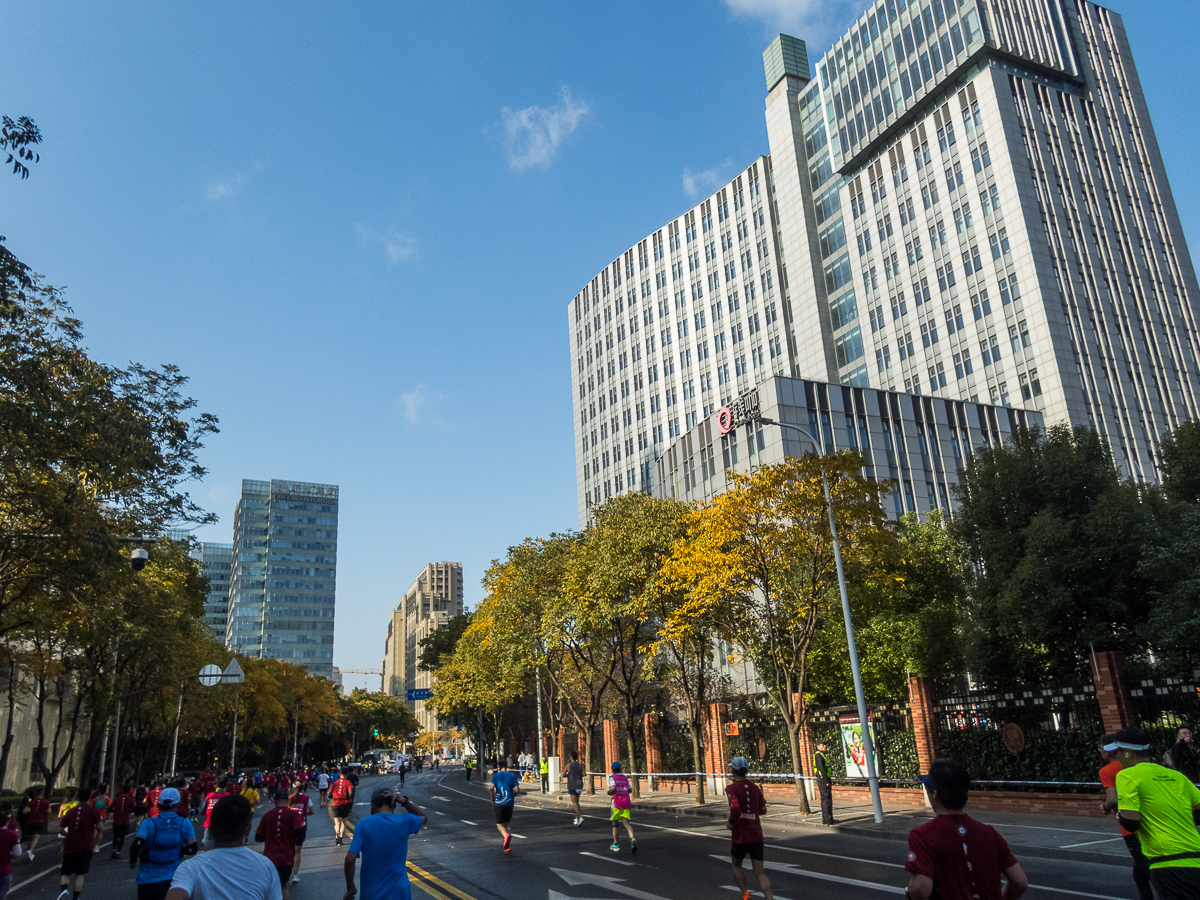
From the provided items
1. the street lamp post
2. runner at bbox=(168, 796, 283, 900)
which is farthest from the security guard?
runner at bbox=(168, 796, 283, 900)

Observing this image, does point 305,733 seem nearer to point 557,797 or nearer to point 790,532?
point 557,797

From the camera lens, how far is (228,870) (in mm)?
4254

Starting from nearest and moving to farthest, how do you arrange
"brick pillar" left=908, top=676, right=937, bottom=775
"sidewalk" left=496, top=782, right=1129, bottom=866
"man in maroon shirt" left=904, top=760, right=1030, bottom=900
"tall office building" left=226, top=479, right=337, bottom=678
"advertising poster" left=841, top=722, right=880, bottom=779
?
"man in maroon shirt" left=904, top=760, right=1030, bottom=900 < "sidewalk" left=496, top=782, right=1129, bottom=866 < "brick pillar" left=908, top=676, right=937, bottom=775 < "advertising poster" left=841, top=722, right=880, bottom=779 < "tall office building" left=226, top=479, right=337, bottom=678

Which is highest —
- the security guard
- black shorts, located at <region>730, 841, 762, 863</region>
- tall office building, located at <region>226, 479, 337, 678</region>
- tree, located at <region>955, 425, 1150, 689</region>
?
tall office building, located at <region>226, 479, 337, 678</region>

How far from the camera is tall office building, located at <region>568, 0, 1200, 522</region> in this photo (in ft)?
214

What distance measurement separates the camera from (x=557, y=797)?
3747cm

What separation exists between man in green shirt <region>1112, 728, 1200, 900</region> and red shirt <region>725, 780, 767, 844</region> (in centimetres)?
461

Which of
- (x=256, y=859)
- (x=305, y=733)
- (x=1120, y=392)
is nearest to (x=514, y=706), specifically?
(x=305, y=733)

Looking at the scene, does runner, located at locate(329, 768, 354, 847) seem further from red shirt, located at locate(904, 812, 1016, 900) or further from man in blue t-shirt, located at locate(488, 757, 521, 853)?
red shirt, located at locate(904, 812, 1016, 900)

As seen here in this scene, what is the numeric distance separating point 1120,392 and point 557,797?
57.4m

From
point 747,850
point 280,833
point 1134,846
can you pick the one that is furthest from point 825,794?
point 280,833

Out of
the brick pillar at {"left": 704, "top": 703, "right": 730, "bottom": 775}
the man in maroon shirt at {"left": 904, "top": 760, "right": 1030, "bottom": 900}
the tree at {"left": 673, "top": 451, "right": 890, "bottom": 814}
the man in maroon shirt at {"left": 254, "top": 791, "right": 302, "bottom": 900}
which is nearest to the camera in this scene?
the man in maroon shirt at {"left": 904, "top": 760, "right": 1030, "bottom": 900}

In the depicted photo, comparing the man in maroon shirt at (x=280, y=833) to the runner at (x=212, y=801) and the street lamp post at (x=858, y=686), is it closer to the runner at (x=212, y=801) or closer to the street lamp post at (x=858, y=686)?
the runner at (x=212, y=801)

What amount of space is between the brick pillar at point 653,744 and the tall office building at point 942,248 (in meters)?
37.7
